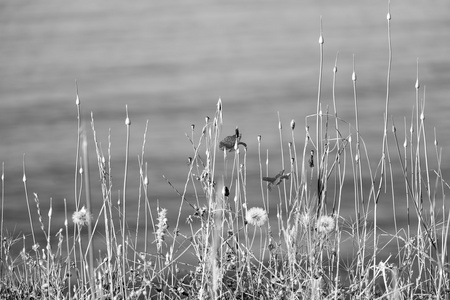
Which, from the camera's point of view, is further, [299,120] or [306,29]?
[306,29]

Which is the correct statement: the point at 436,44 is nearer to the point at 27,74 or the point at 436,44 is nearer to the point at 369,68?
the point at 369,68

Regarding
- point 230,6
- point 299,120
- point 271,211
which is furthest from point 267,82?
point 230,6

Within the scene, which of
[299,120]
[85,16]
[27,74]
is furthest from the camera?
[85,16]

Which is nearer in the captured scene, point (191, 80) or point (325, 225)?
point (325, 225)

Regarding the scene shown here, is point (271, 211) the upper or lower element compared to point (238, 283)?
lower

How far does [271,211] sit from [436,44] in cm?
514

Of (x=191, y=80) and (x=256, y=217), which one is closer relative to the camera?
(x=256, y=217)

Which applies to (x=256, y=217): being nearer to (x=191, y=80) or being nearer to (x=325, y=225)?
(x=325, y=225)

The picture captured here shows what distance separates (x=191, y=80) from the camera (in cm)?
774

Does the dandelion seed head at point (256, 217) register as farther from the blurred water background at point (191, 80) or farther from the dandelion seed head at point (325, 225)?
the blurred water background at point (191, 80)

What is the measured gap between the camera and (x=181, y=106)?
22.1 ft

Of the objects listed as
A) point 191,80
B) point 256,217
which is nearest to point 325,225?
point 256,217

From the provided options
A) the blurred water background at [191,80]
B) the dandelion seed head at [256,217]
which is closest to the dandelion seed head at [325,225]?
the dandelion seed head at [256,217]

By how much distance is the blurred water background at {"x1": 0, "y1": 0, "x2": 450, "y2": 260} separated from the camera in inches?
207
